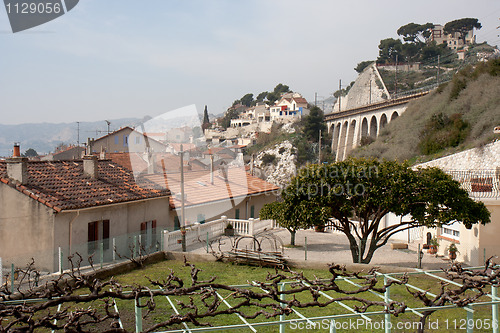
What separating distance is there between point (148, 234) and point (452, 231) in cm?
1331

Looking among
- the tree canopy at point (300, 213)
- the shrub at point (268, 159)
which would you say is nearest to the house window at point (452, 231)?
the tree canopy at point (300, 213)

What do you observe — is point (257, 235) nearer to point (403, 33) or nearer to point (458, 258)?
point (458, 258)

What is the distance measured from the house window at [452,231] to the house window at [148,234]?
42.3 feet

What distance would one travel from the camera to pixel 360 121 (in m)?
81.2

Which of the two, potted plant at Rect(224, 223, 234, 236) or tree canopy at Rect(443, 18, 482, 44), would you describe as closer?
potted plant at Rect(224, 223, 234, 236)

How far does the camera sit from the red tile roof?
1712 cm

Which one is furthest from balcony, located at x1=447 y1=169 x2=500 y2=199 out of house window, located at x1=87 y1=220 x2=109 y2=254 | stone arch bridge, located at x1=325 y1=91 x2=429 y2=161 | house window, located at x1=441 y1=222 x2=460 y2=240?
stone arch bridge, located at x1=325 y1=91 x2=429 y2=161

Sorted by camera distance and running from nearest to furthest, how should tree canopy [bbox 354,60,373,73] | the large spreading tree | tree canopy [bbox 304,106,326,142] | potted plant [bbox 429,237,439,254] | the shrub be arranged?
the large spreading tree, potted plant [bbox 429,237,439,254], the shrub, tree canopy [bbox 304,106,326,142], tree canopy [bbox 354,60,373,73]

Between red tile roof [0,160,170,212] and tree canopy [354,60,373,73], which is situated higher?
tree canopy [354,60,373,73]

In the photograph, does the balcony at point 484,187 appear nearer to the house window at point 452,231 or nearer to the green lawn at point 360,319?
the house window at point 452,231

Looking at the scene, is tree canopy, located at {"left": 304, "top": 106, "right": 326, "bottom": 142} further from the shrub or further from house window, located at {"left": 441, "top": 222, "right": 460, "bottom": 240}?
house window, located at {"left": 441, "top": 222, "right": 460, "bottom": 240}

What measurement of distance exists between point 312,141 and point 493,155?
213 ft

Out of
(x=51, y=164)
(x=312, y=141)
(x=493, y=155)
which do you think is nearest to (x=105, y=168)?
(x=51, y=164)

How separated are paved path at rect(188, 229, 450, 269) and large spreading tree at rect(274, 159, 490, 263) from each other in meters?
1.90
